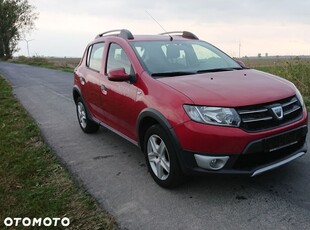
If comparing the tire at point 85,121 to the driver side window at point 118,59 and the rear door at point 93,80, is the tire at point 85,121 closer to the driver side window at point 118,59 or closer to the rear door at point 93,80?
the rear door at point 93,80

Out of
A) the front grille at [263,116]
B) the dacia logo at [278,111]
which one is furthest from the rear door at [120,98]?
the dacia logo at [278,111]

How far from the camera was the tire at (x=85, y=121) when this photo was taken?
650 cm

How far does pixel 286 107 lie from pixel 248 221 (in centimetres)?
128

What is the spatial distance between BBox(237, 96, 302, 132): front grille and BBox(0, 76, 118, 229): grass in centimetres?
160

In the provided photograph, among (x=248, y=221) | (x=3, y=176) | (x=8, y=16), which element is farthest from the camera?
(x=8, y=16)

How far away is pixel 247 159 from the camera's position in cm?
354

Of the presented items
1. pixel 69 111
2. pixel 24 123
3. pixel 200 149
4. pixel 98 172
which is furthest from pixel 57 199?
pixel 69 111

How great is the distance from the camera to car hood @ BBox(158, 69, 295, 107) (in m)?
3.52

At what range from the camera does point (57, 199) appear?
3.88 m

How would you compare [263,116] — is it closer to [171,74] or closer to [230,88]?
[230,88]

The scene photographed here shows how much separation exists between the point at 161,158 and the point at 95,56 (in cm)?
270

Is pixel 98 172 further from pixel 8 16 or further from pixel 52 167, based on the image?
pixel 8 16

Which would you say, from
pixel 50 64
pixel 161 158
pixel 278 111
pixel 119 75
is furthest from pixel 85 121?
pixel 50 64

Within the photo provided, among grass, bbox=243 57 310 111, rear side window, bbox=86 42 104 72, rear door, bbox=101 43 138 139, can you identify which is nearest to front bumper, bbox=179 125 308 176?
rear door, bbox=101 43 138 139
